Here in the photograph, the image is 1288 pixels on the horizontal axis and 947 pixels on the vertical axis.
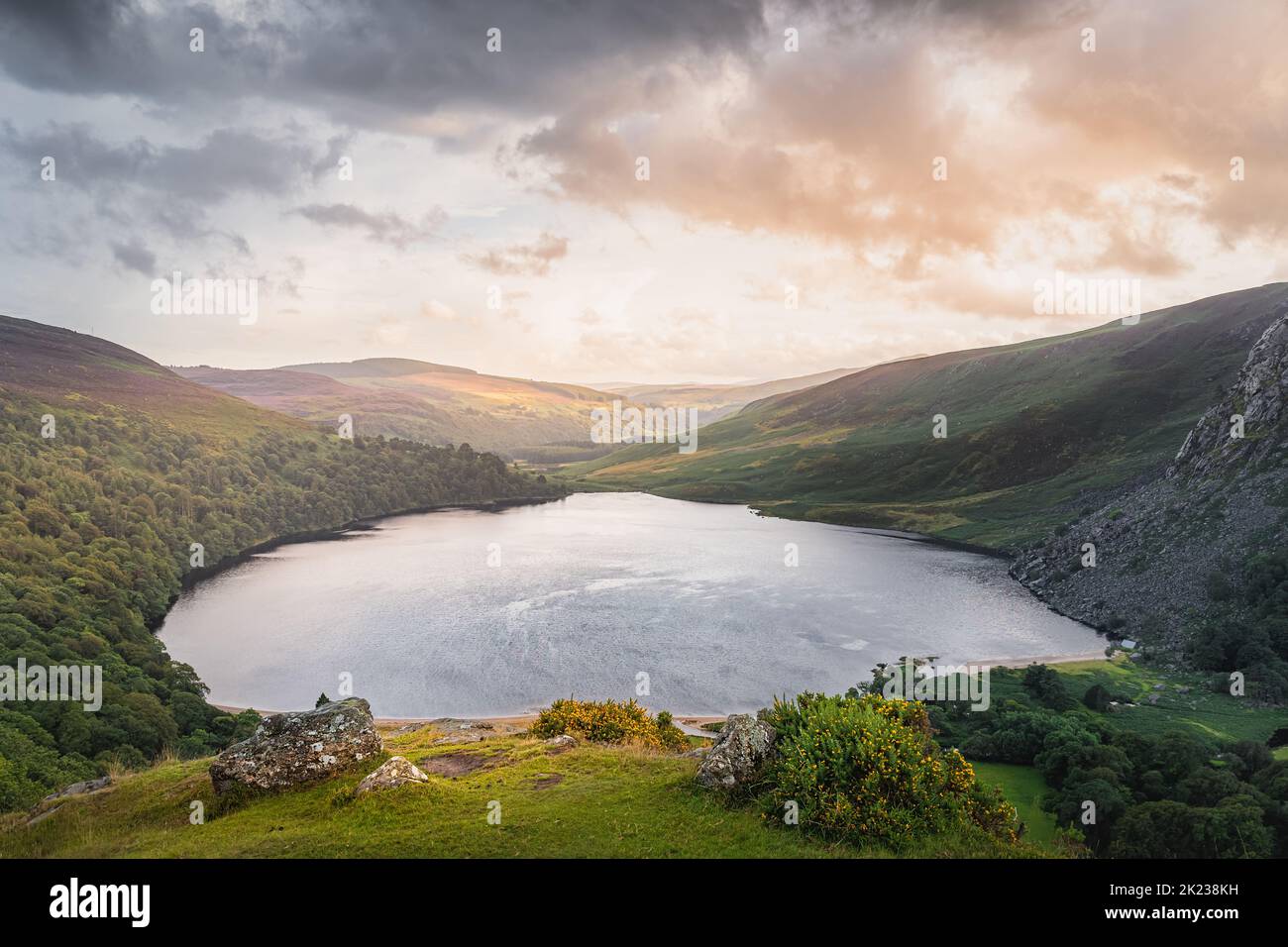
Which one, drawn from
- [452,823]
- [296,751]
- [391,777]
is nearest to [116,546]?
[296,751]

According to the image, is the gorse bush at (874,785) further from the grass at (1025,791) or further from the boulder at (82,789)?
the boulder at (82,789)

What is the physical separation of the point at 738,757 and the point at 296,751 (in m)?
12.6

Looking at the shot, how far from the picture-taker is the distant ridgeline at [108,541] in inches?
1678

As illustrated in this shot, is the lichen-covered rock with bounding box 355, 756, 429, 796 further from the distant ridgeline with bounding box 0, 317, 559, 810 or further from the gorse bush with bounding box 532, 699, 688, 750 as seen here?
the distant ridgeline with bounding box 0, 317, 559, 810

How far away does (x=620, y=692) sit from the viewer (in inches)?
2307

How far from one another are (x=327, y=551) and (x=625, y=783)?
135568 millimetres

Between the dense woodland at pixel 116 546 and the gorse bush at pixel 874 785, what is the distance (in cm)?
2751

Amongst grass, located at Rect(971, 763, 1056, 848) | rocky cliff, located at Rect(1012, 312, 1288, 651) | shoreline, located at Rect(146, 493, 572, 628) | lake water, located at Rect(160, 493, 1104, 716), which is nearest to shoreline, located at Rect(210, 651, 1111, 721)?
lake water, located at Rect(160, 493, 1104, 716)

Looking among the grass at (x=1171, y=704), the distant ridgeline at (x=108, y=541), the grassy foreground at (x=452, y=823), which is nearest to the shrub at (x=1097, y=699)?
the grass at (x=1171, y=704)

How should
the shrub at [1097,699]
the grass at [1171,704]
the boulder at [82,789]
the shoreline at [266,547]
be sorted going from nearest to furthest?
the boulder at [82,789], the grass at [1171,704], the shrub at [1097,699], the shoreline at [266,547]

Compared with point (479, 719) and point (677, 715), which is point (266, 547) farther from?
point (677, 715)

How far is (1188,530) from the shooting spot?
7775cm
